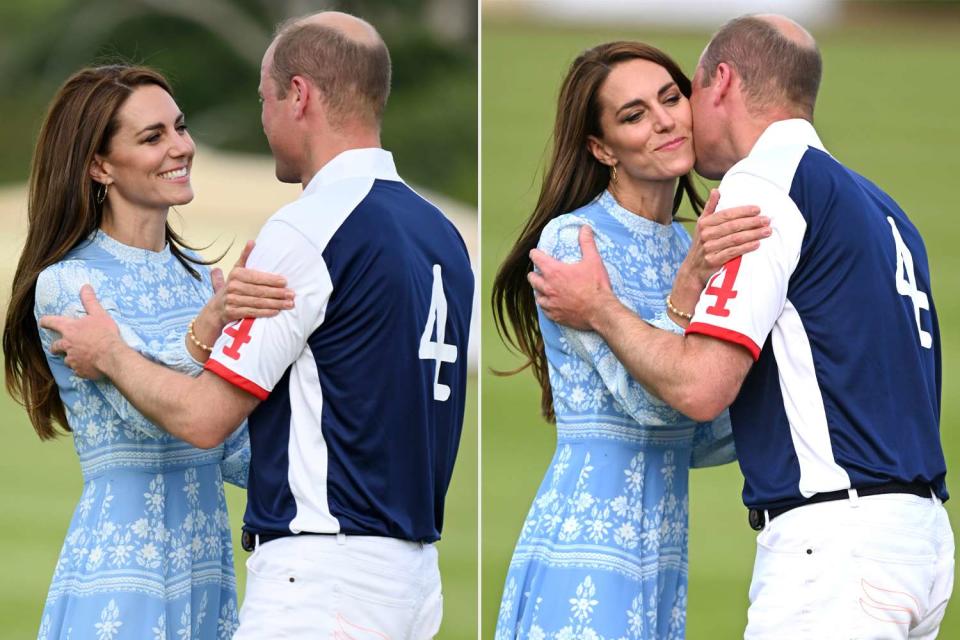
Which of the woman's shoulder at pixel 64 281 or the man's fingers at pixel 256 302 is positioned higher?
the woman's shoulder at pixel 64 281

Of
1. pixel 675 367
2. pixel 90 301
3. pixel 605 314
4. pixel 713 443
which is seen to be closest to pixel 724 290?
pixel 675 367

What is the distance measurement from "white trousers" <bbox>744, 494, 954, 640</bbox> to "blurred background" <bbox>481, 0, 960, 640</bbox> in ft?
21.3

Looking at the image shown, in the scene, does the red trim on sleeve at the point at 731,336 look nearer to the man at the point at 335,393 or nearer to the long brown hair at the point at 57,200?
the man at the point at 335,393

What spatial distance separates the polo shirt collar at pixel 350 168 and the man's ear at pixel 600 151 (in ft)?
2.13

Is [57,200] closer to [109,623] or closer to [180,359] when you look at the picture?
[180,359]

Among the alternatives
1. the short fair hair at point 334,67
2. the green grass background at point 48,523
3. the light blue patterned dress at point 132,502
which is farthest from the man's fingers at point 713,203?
the green grass background at point 48,523

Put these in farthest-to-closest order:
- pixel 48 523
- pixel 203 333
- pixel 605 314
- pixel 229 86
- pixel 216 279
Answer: pixel 229 86 < pixel 48 523 < pixel 216 279 < pixel 605 314 < pixel 203 333

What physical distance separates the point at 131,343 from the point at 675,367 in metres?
1.17

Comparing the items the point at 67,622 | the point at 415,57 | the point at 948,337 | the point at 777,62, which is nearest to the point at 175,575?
the point at 67,622

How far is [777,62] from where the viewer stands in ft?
10.7

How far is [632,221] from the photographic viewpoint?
3.56 meters

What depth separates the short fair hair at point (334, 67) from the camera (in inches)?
125

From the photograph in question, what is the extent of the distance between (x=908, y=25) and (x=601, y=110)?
75.1 ft

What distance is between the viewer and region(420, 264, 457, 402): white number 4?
313 centimetres
